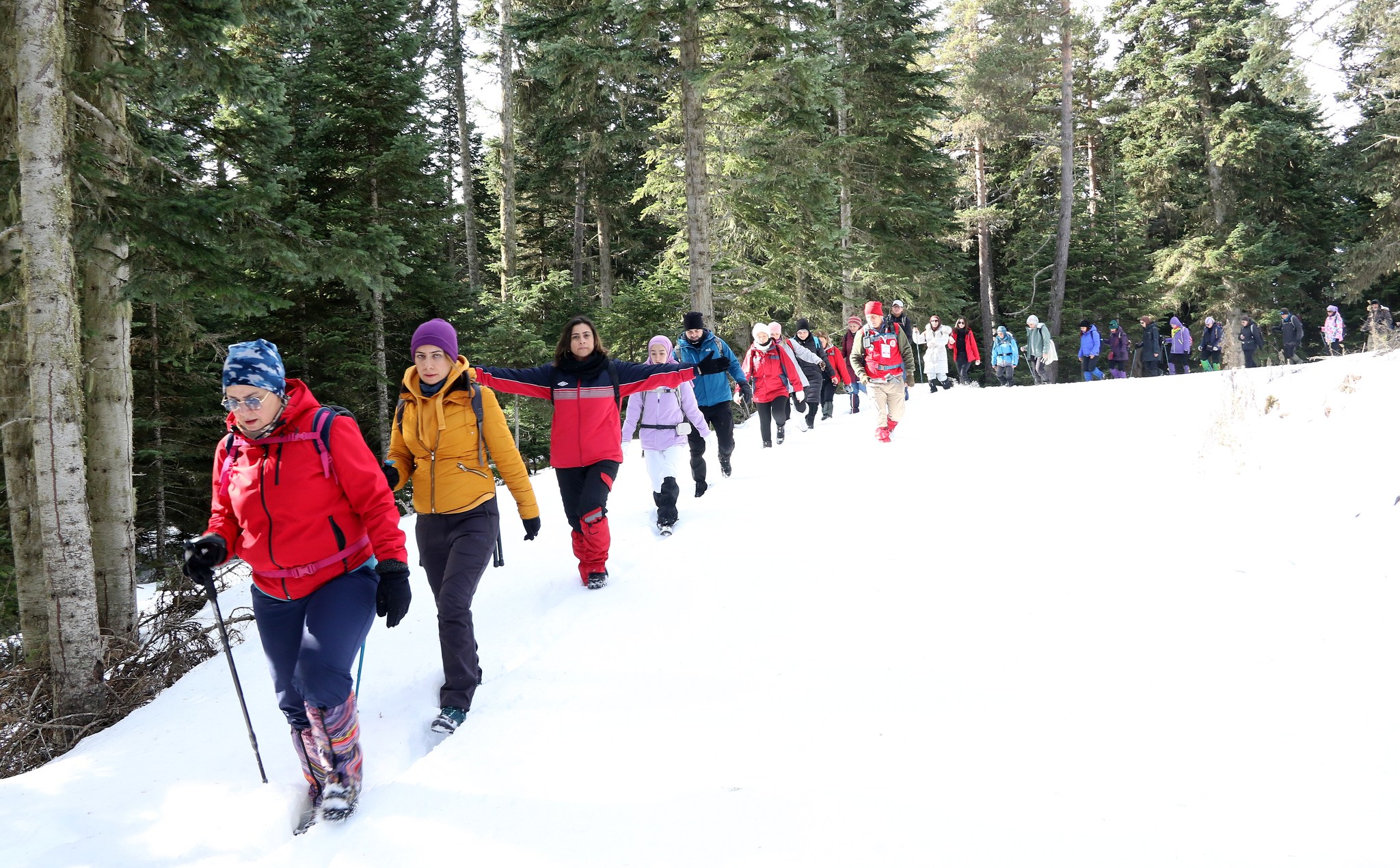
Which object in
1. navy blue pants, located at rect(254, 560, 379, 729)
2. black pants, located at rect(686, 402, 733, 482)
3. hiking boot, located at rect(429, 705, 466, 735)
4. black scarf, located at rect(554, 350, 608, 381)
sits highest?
black scarf, located at rect(554, 350, 608, 381)

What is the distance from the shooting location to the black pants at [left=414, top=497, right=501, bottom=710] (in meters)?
4.27

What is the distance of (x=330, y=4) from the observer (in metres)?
13.5

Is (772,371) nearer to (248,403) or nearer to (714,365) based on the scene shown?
(714,365)

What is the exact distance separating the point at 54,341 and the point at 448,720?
13.6 ft

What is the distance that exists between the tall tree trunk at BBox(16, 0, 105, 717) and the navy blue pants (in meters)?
3.55

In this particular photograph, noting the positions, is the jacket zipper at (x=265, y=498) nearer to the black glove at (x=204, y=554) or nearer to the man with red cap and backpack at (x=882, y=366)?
the black glove at (x=204, y=554)

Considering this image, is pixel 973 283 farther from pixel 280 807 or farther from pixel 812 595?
pixel 280 807

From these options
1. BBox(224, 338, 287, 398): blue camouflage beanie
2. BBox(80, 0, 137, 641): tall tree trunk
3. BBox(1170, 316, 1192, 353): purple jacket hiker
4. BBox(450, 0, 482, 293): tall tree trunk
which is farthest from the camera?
BBox(450, 0, 482, 293): tall tree trunk

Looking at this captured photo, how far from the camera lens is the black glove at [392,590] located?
11.1 feet

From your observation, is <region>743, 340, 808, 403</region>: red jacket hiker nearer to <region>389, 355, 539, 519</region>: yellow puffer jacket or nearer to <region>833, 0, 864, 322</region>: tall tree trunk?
<region>389, 355, 539, 519</region>: yellow puffer jacket

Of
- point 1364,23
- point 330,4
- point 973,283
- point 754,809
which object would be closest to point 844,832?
point 754,809

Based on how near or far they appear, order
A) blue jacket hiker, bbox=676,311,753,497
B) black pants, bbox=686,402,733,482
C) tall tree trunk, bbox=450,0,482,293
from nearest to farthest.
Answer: black pants, bbox=686,402,733,482, blue jacket hiker, bbox=676,311,753,497, tall tree trunk, bbox=450,0,482,293

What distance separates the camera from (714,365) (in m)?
9.27

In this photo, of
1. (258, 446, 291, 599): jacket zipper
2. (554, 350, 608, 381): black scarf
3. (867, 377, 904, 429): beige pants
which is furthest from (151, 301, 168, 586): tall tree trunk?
(867, 377, 904, 429): beige pants
